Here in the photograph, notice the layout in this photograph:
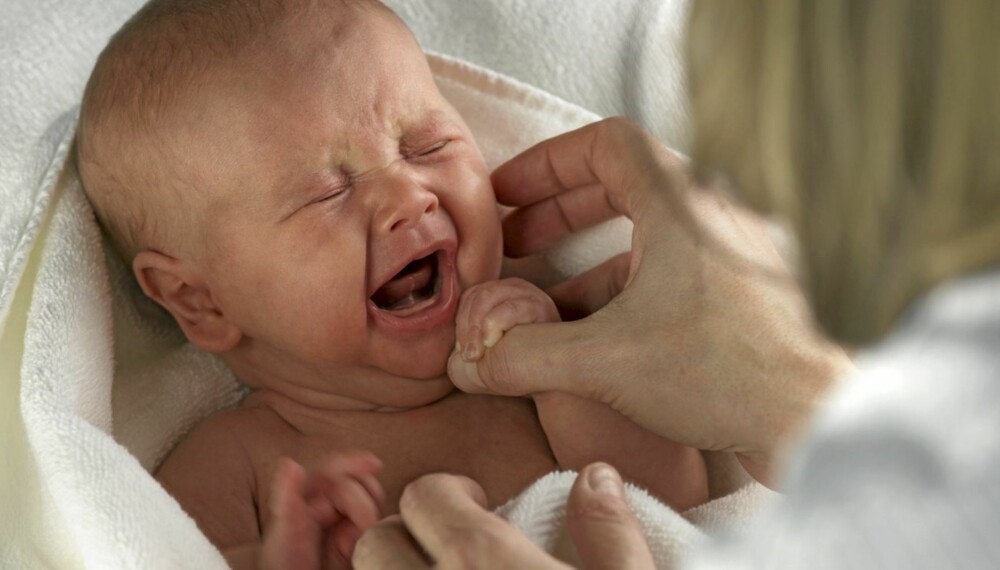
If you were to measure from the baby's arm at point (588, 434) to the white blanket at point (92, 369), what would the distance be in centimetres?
5

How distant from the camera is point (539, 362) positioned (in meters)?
1.23

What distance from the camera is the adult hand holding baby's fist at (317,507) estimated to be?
1.08 meters

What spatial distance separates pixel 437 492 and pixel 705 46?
41cm

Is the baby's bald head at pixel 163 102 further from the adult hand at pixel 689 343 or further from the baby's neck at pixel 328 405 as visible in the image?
the adult hand at pixel 689 343

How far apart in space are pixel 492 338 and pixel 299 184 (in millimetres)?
273

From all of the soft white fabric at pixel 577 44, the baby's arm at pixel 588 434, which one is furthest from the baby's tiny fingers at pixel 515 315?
the soft white fabric at pixel 577 44

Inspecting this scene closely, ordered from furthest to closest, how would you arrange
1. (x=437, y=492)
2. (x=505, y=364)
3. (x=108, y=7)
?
1. (x=108, y=7)
2. (x=505, y=364)
3. (x=437, y=492)

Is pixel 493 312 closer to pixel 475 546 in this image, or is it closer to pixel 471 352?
pixel 471 352

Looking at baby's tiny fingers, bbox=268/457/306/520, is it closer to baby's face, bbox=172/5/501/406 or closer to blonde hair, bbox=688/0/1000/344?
baby's face, bbox=172/5/501/406

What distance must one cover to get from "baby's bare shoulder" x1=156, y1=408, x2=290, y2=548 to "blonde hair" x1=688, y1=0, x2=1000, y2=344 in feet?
2.51

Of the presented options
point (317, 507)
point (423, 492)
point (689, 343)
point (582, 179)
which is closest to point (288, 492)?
point (317, 507)

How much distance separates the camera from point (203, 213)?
52.4 inches

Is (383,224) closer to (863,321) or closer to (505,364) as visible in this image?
(505,364)

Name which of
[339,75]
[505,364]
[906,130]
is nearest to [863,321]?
[906,130]
